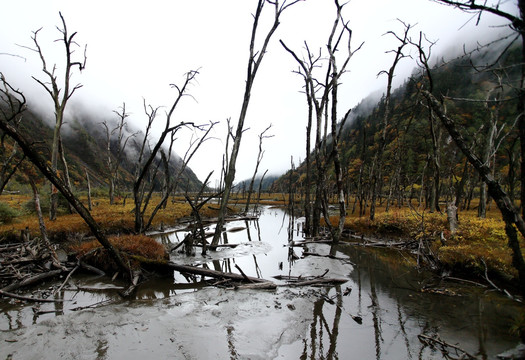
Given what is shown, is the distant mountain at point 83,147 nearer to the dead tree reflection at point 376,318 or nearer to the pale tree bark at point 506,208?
the dead tree reflection at point 376,318

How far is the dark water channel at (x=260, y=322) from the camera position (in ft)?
14.3

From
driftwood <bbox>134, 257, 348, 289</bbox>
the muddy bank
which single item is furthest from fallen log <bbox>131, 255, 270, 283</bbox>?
the muddy bank

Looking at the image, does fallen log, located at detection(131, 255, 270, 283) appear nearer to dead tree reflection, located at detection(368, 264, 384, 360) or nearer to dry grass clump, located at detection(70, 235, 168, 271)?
dry grass clump, located at detection(70, 235, 168, 271)

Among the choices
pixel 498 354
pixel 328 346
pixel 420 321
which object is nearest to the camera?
pixel 498 354

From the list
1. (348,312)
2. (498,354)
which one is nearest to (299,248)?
(348,312)

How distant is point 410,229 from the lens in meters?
15.2

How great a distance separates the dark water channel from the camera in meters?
4.36

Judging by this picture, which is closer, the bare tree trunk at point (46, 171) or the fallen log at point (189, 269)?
the bare tree trunk at point (46, 171)

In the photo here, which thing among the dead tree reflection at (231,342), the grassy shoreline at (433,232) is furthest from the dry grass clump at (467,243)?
the dead tree reflection at (231,342)

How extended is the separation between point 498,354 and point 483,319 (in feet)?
5.57

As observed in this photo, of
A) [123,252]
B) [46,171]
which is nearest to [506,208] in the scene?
[46,171]

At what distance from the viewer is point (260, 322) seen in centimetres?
548

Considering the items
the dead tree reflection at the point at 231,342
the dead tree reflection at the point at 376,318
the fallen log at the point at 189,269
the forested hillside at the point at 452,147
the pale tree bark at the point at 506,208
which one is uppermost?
the forested hillside at the point at 452,147

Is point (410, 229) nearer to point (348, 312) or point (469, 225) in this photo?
point (469, 225)
